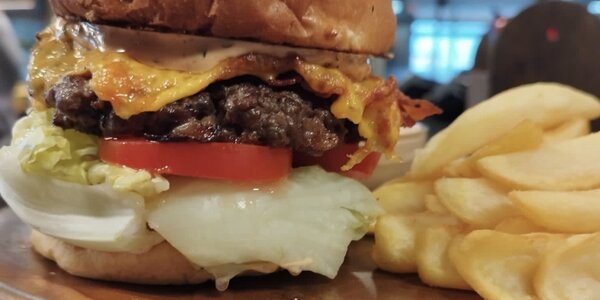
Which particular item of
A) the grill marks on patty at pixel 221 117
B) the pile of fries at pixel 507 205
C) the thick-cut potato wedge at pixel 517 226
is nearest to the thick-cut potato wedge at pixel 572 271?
the pile of fries at pixel 507 205

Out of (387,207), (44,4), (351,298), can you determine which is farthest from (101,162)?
(44,4)

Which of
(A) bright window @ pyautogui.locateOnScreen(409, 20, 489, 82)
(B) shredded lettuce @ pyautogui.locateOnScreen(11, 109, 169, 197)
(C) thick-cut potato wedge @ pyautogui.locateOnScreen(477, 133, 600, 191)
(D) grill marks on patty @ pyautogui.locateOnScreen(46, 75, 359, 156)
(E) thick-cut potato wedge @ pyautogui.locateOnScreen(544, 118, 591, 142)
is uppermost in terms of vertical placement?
(D) grill marks on patty @ pyautogui.locateOnScreen(46, 75, 359, 156)

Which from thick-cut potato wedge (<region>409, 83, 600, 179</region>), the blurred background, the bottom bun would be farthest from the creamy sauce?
the blurred background

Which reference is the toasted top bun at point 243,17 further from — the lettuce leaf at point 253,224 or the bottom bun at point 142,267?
the bottom bun at point 142,267

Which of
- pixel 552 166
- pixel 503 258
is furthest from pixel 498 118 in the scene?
pixel 503 258

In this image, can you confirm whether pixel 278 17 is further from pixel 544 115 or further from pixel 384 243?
pixel 544 115

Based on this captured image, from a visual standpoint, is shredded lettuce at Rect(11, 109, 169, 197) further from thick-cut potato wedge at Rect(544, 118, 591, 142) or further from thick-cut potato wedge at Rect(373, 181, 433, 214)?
thick-cut potato wedge at Rect(544, 118, 591, 142)

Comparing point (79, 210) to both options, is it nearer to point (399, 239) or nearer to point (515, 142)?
point (399, 239)
